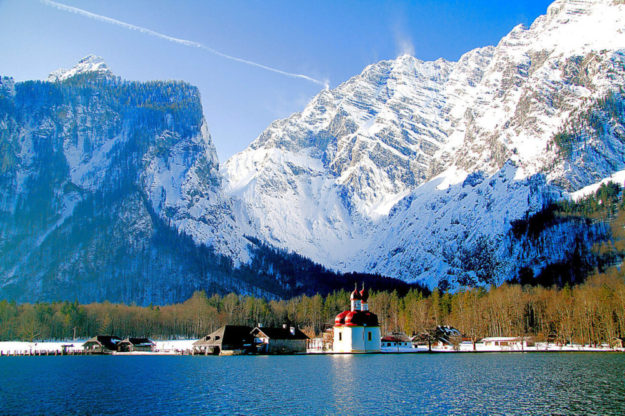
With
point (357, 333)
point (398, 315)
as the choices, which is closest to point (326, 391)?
point (357, 333)

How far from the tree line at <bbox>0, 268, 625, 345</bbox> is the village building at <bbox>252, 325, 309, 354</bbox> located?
32273mm

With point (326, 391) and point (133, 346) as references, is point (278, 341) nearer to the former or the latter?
point (133, 346)

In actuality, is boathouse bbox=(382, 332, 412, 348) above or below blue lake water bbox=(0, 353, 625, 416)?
above

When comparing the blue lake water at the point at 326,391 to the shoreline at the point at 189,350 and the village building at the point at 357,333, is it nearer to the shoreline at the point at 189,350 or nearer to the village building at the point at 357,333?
the shoreline at the point at 189,350

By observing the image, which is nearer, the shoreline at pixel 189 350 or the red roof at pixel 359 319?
the shoreline at pixel 189 350

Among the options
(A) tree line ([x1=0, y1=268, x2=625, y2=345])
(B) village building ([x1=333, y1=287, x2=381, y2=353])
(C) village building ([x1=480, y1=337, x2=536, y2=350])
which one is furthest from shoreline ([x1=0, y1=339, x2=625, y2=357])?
(A) tree line ([x1=0, y1=268, x2=625, y2=345])

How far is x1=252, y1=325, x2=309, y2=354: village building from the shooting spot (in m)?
121

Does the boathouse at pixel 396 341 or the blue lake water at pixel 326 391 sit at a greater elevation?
the boathouse at pixel 396 341

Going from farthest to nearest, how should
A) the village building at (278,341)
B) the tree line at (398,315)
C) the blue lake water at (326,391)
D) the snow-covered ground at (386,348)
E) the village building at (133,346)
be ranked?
the village building at (133,346), the village building at (278,341), the tree line at (398,315), the snow-covered ground at (386,348), the blue lake water at (326,391)

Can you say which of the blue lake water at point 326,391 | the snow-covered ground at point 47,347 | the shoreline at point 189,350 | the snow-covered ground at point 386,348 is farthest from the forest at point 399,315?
the blue lake water at point 326,391

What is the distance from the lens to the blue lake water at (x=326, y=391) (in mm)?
40125

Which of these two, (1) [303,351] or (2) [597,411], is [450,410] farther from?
(1) [303,351]

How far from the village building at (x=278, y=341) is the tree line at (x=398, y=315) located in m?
32.3

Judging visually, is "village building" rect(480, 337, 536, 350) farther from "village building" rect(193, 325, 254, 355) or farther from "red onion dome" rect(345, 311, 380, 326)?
"village building" rect(193, 325, 254, 355)
